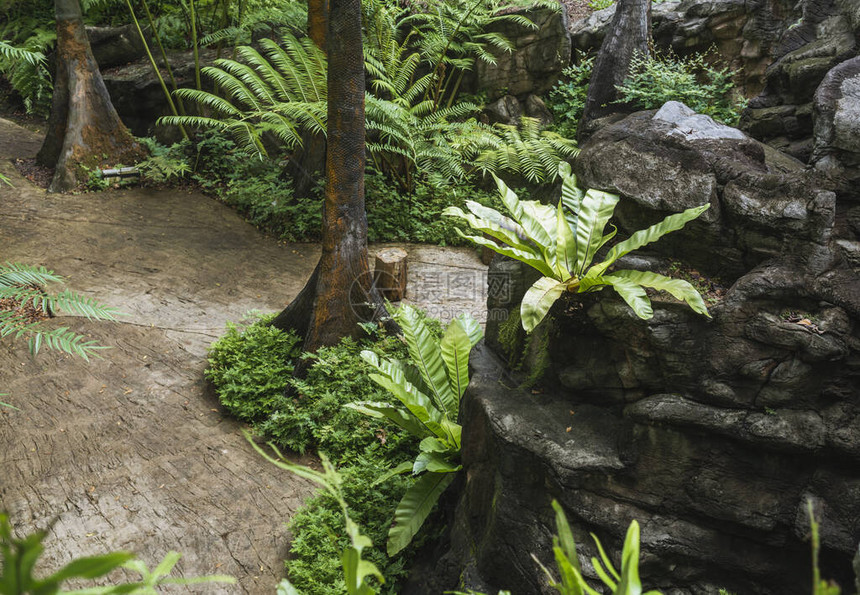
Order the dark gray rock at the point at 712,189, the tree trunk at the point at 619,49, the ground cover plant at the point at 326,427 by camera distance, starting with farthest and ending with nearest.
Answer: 1. the tree trunk at the point at 619,49
2. the ground cover plant at the point at 326,427
3. the dark gray rock at the point at 712,189

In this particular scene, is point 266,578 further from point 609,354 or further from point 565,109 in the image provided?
point 565,109

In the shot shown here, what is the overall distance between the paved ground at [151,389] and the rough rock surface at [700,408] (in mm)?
1657

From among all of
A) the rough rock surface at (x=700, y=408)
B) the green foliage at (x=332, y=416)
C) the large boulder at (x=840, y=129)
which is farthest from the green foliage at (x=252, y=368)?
the large boulder at (x=840, y=129)

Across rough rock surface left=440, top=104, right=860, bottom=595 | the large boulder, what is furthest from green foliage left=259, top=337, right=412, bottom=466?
the large boulder

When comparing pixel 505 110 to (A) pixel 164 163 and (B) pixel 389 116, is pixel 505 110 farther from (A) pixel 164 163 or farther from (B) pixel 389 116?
(A) pixel 164 163

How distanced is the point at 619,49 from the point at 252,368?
526 centimetres

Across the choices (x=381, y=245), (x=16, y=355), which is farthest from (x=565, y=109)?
(x=16, y=355)

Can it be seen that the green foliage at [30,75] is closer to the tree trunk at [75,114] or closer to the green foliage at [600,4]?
the tree trunk at [75,114]

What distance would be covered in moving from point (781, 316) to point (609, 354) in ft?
2.59

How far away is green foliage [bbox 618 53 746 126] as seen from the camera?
5.28 meters

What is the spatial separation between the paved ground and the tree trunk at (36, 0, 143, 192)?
1.92 feet

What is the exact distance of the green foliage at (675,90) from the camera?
528 cm

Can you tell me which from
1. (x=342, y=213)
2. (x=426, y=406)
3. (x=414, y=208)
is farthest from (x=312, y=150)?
(x=426, y=406)

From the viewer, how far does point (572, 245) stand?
3.12 meters
